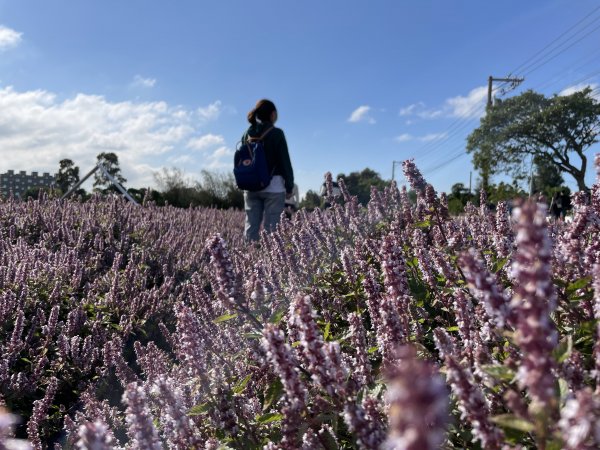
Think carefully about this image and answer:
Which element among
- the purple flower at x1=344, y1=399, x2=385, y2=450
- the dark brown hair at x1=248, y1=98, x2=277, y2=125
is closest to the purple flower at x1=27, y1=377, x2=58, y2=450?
the purple flower at x1=344, y1=399, x2=385, y2=450

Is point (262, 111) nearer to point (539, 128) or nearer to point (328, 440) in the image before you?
point (328, 440)

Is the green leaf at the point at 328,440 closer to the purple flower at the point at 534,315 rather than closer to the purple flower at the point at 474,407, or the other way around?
the purple flower at the point at 474,407

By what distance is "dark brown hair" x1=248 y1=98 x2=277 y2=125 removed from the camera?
8602mm

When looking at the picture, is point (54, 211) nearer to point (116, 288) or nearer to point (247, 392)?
point (116, 288)

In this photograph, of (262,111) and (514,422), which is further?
(262,111)

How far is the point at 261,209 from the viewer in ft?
29.9

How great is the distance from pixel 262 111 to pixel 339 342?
6.65m

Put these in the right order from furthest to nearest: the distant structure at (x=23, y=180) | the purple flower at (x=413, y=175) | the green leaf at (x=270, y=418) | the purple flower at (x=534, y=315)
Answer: the distant structure at (x=23, y=180) < the purple flower at (x=413, y=175) < the green leaf at (x=270, y=418) < the purple flower at (x=534, y=315)

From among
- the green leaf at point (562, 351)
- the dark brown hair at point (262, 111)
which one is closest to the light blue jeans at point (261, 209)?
the dark brown hair at point (262, 111)

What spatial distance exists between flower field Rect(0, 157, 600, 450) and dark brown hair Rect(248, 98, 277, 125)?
2.64 metres

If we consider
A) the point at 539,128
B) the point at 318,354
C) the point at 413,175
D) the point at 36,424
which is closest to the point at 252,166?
the point at 413,175

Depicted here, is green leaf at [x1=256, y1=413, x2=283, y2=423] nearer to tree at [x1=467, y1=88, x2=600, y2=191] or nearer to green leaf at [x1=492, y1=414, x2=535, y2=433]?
green leaf at [x1=492, y1=414, x2=535, y2=433]

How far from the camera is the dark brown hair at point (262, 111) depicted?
860 cm

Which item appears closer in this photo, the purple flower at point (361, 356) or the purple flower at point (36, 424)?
the purple flower at point (361, 356)
